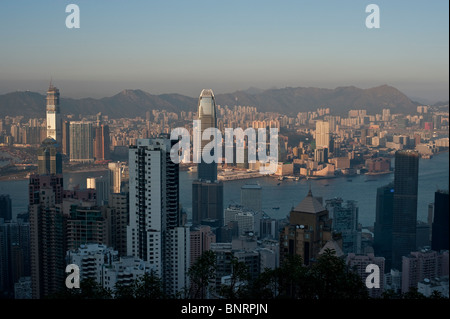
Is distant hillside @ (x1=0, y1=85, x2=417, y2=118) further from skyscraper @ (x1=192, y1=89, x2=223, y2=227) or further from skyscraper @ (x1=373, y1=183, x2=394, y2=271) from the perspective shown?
skyscraper @ (x1=373, y1=183, x2=394, y2=271)

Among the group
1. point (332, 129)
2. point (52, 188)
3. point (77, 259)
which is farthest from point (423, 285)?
point (52, 188)

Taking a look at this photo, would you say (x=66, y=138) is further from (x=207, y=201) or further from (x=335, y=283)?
(x=335, y=283)

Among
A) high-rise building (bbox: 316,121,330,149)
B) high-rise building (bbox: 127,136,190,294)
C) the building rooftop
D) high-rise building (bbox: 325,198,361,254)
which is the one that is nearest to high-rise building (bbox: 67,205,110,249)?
high-rise building (bbox: 127,136,190,294)

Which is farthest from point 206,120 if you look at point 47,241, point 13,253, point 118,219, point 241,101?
point 13,253

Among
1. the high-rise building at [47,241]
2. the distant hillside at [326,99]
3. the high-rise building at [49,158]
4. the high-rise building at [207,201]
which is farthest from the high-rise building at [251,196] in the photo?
the high-rise building at [47,241]

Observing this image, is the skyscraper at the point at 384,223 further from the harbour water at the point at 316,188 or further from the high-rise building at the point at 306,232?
the high-rise building at the point at 306,232
